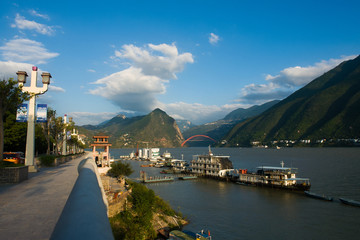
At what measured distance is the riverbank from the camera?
19.1 metres

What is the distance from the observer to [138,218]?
2142 centimetres

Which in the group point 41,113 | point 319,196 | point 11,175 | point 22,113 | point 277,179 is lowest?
point 319,196

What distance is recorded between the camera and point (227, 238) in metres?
24.6

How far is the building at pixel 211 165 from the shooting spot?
Answer: 71912mm

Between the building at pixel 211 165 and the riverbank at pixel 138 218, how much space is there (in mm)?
45143

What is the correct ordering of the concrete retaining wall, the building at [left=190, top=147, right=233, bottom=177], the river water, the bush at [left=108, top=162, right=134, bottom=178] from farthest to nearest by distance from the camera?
the building at [left=190, top=147, right=233, bottom=177]
the bush at [left=108, top=162, right=134, bottom=178]
the river water
the concrete retaining wall

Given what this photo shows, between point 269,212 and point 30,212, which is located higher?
point 30,212

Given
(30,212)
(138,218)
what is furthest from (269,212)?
(30,212)

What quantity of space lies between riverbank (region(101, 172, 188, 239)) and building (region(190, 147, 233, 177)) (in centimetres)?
4514

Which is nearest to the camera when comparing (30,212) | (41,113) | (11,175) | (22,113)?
(30,212)

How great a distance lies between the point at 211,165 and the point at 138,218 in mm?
55722

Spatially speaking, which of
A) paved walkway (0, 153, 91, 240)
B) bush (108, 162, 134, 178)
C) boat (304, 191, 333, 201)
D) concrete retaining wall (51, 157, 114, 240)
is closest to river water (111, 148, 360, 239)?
boat (304, 191, 333, 201)

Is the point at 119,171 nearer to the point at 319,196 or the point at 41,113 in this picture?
the point at 41,113

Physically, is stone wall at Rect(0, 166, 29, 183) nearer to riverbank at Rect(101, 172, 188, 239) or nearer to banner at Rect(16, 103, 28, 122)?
riverbank at Rect(101, 172, 188, 239)
